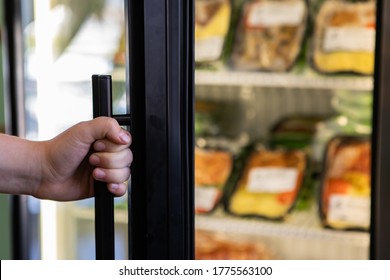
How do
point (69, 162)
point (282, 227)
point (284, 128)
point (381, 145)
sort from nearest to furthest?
point (69, 162) → point (381, 145) → point (282, 227) → point (284, 128)

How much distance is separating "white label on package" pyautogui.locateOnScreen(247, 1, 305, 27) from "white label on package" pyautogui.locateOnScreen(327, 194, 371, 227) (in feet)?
1.75

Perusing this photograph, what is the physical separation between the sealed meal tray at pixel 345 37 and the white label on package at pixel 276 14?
6 centimetres

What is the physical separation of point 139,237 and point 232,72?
3.93 ft

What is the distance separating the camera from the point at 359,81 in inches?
69.3

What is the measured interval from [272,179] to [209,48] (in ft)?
1.44

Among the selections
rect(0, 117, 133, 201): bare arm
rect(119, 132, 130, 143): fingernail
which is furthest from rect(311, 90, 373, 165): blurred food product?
rect(119, 132, 130, 143): fingernail

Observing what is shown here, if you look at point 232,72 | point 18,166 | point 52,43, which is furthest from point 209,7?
point 18,166

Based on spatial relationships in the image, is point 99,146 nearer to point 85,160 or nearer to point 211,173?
point 85,160

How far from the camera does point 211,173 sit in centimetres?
206

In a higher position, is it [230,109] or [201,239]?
[230,109]

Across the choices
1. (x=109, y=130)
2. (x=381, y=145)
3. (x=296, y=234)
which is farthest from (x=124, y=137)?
(x=296, y=234)

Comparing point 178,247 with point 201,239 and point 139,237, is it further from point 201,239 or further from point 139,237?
point 201,239
